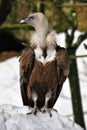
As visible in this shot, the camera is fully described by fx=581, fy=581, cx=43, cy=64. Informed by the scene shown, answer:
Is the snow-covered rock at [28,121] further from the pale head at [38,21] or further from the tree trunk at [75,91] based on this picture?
the tree trunk at [75,91]

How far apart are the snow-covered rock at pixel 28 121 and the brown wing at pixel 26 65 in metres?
0.20

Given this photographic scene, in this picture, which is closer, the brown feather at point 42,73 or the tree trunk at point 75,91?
the brown feather at point 42,73

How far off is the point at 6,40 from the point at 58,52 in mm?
9138

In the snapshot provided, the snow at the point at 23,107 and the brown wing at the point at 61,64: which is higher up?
the brown wing at the point at 61,64

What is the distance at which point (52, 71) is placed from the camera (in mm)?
4336

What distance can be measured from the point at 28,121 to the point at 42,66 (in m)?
0.43

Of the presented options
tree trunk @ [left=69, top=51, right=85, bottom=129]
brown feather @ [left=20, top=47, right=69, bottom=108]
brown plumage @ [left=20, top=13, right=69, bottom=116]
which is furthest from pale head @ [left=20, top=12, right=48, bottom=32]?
tree trunk @ [left=69, top=51, right=85, bottom=129]

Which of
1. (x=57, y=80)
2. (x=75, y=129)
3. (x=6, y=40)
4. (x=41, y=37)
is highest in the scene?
(x=41, y=37)

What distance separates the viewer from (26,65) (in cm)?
441

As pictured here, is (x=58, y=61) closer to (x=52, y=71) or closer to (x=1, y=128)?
(x=52, y=71)

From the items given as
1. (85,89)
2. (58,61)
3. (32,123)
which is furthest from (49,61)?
(85,89)

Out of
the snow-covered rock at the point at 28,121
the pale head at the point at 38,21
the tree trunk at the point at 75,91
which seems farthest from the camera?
the tree trunk at the point at 75,91

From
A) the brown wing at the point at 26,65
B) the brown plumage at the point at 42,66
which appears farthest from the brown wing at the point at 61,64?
the brown wing at the point at 26,65

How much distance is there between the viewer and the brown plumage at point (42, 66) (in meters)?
4.28
